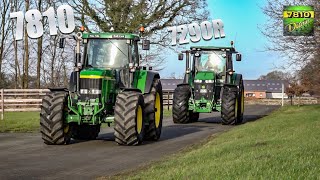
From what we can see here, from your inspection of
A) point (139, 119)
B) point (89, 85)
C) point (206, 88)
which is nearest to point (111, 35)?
point (89, 85)

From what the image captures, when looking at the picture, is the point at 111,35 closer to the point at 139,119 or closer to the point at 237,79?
the point at 139,119

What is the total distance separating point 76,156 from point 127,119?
1.89 meters

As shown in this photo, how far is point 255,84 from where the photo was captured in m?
100

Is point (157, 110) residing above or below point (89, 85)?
below

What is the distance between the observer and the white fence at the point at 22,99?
29812mm

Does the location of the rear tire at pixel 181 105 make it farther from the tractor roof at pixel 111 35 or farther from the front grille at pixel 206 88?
the tractor roof at pixel 111 35

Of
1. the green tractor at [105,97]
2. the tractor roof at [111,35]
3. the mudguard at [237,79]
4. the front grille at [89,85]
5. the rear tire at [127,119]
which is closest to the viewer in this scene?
the rear tire at [127,119]

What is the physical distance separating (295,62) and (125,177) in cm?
2071

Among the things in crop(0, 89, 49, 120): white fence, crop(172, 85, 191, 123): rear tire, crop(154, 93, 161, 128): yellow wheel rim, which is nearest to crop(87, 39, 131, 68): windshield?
crop(154, 93, 161, 128): yellow wheel rim

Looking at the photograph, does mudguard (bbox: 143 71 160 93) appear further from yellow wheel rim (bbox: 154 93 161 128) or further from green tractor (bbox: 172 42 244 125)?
green tractor (bbox: 172 42 244 125)

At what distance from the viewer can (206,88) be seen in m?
21.3

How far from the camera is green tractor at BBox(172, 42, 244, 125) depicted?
68.2 feet

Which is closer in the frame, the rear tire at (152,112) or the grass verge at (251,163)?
the grass verge at (251,163)

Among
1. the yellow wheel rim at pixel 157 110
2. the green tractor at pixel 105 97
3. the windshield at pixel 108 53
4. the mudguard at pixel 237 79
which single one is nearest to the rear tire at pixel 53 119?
the green tractor at pixel 105 97
